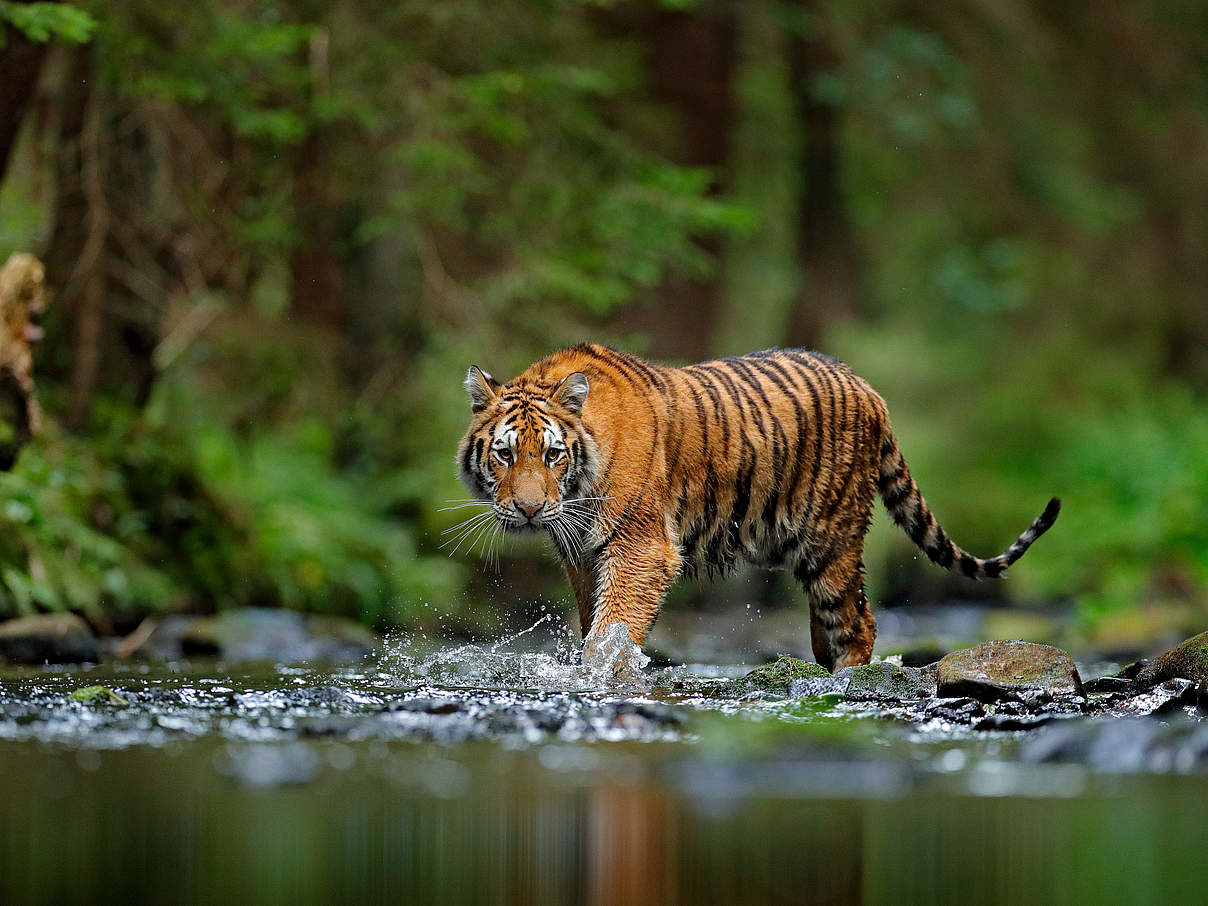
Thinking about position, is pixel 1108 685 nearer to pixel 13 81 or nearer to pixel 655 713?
pixel 655 713

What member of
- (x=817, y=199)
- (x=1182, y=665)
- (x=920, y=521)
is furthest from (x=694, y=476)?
(x=817, y=199)

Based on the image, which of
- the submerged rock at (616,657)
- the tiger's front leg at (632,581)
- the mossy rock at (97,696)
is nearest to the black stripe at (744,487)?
the tiger's front leg at (632,581)

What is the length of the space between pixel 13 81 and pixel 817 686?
5786 mm

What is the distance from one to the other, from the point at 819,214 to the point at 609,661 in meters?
11.9

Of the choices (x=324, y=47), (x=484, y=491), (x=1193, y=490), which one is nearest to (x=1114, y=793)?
(x=484, y=491)

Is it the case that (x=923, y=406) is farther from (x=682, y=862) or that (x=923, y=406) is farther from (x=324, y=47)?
(x=682, y=862)

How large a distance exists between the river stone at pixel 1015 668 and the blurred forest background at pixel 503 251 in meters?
4.73

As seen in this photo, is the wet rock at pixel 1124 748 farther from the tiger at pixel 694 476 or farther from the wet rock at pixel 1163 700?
the tiger at pixel 694 476

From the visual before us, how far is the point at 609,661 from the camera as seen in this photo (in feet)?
21.9

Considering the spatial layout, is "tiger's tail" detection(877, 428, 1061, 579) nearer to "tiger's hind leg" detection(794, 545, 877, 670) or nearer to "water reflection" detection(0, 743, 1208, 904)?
"tiger's hind leg" detection(794, 545, 877, 670)

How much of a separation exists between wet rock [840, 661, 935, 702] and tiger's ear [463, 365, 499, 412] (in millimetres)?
2139

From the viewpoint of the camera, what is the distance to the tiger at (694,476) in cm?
678

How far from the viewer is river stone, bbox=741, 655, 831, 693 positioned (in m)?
6.48

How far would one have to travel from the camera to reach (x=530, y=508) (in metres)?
6.57
